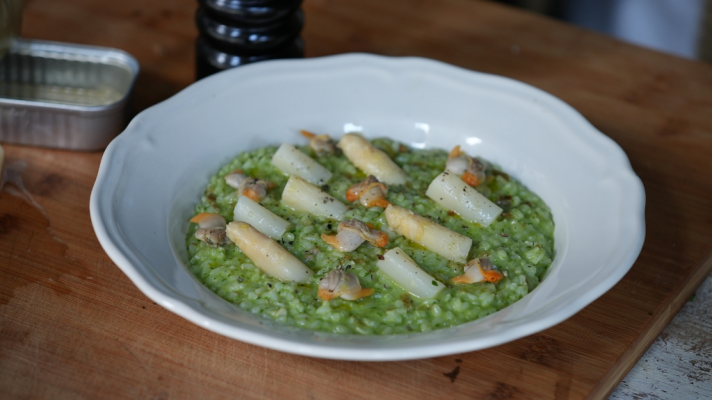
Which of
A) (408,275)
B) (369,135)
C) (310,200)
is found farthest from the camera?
(369,135)

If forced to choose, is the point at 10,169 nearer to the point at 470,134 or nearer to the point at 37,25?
the point at 37,25

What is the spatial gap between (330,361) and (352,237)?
486mm

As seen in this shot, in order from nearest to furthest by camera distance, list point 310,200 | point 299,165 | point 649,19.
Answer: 1. point 310,200
2. point 299,165
3. point 649,19

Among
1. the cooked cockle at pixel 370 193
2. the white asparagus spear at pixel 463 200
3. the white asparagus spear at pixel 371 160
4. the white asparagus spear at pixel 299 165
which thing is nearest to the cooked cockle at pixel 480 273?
the white asparagus spear at pixel 463 200

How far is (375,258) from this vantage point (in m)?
2.52

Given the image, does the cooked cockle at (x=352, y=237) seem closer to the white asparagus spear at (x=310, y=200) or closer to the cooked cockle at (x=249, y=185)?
the white asparagus spear at (x=310, y=200)

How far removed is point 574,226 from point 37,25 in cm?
318

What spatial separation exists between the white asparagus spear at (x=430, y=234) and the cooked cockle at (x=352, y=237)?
0.10 metres

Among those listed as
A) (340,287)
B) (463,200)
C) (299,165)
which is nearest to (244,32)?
(299,165)

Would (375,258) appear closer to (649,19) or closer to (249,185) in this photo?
(249,185)

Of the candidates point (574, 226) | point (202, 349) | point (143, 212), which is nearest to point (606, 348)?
point (574, 226)

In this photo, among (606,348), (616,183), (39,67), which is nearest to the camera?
(606,348)

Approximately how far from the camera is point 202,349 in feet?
7.38

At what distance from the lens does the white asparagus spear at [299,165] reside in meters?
2.89
